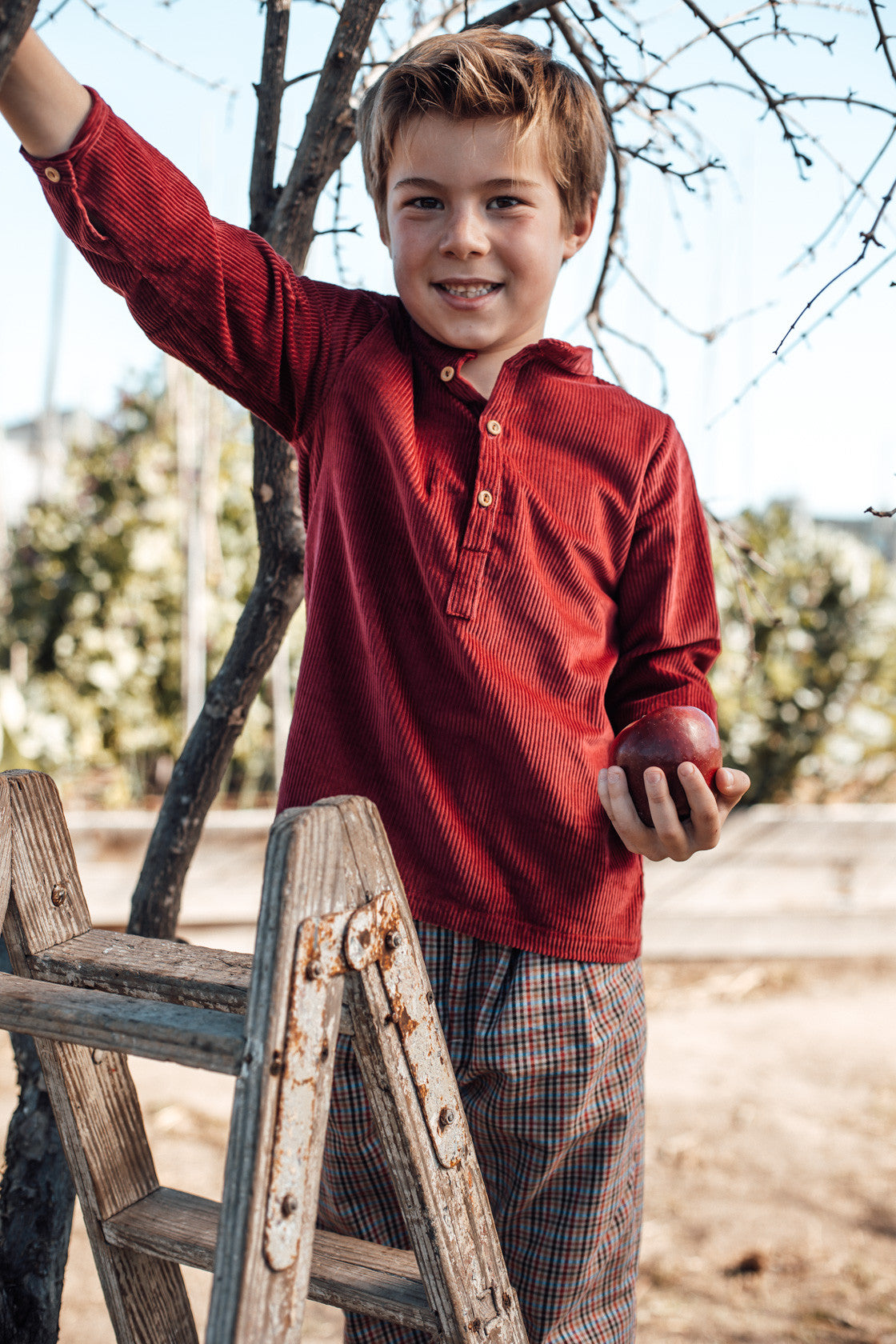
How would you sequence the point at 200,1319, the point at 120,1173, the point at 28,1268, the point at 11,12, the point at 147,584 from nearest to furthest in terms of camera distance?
the point at 11,12 → the point at 120,1173 → the point at 28,1268 → the point at 200,1319 → the point at 147,584

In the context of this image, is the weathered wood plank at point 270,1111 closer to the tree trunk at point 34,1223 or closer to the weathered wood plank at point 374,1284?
the weathered wood plank at point 374,1284

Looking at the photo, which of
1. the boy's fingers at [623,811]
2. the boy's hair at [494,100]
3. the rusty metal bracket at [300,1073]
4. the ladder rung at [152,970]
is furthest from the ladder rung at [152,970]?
the boy's hair at [494,100]

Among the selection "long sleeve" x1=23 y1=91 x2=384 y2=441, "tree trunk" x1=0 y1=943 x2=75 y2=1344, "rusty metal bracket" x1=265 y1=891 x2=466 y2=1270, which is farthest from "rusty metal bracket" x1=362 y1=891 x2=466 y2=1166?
"tree trunk" x1=0 y1=943 x2=75 y2=1344

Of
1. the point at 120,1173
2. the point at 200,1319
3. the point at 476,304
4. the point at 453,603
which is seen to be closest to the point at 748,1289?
the point at 200,1319

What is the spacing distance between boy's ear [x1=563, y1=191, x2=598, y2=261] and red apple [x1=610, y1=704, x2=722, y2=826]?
1.81ft

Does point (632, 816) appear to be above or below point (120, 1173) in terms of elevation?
above

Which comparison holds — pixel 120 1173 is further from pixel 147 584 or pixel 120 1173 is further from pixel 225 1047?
pixel 147 584

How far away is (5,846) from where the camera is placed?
3.31 feet

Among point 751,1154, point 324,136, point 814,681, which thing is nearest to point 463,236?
point 324,136

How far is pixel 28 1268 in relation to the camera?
4.46 feet

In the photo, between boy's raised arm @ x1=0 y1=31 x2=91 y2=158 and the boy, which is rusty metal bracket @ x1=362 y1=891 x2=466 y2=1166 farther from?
boy's raised arm @ x1=0 y1=31 x2=91 y2=158

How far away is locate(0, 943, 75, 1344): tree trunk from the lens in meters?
1.34

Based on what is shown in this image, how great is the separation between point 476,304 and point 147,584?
3451 millimetres

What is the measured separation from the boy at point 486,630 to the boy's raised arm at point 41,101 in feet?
0.59
